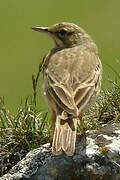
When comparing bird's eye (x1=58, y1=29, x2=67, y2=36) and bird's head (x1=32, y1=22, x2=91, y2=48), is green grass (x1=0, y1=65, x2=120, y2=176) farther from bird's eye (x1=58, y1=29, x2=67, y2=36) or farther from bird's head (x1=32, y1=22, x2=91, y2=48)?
bird's eye (x1=58, y1=29, x2=67, y2=36)

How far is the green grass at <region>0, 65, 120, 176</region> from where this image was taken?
691 centimetres

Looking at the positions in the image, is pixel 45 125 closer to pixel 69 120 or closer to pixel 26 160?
pixel 26 160

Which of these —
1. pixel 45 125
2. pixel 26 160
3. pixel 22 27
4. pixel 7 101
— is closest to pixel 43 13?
pixel 22 27

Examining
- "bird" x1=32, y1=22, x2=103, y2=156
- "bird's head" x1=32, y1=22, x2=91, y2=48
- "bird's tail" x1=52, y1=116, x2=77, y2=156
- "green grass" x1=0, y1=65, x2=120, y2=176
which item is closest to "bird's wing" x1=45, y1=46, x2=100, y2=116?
"bird" x1=32, y1=22, x2=103, y2=156

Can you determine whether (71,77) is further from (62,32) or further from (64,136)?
(62,32)

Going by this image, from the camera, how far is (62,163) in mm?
5738

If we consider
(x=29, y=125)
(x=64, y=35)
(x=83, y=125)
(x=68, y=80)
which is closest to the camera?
(x=68, y=80)

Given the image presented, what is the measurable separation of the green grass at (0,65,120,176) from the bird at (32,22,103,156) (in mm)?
453

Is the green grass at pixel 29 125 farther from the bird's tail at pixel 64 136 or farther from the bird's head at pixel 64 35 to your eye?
the bird's tail at pixel 64 136

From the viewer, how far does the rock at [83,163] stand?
5582 mm

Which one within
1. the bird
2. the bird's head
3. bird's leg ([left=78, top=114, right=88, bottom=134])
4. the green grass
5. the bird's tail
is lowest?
the green grass

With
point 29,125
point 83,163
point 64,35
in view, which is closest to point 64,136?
point 83,163

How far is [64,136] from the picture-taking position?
5.39m

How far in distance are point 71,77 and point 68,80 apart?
0.25ft
